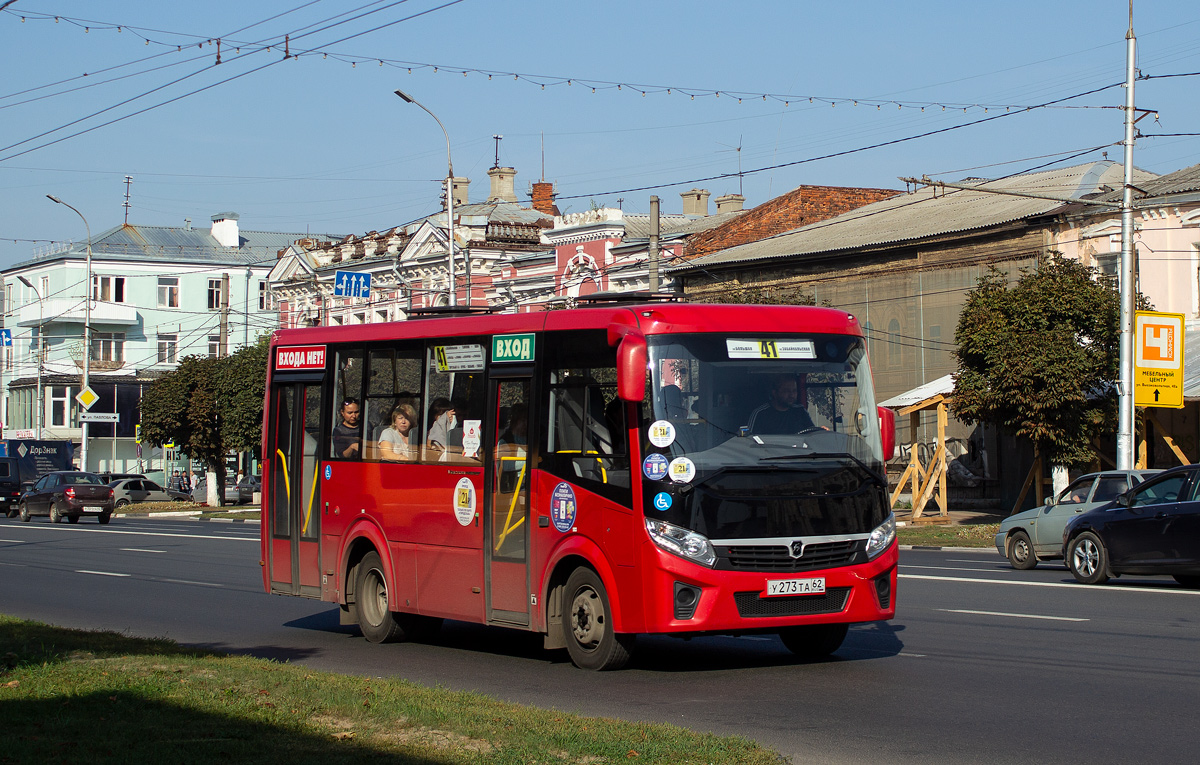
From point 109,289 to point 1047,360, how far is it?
64.6 metres

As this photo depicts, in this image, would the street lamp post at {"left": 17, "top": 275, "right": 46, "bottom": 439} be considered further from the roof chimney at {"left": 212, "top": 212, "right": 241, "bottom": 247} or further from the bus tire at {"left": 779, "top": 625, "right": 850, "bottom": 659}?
the bus tire at {"left": 779, "top": 625, "right": 850, "bottom": 659}

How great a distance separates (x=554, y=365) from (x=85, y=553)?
19176 mm

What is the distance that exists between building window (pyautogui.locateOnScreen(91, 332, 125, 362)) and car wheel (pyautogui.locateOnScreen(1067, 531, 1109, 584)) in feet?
236

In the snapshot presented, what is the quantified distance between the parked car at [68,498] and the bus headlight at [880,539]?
1466 inches

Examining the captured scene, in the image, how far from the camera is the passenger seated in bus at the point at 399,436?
12701 millimetres

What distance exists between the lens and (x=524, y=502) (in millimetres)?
11320

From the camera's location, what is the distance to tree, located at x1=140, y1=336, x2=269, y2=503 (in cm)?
5294

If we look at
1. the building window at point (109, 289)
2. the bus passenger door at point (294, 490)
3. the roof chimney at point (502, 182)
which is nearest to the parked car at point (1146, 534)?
the bus passenger door at point (294, 490)

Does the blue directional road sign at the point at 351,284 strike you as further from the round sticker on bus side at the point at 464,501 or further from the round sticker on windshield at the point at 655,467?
the round sticker on windshield at the point at 655,467

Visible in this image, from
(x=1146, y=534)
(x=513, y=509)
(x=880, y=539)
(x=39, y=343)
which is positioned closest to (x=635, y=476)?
(x=513, y=509)

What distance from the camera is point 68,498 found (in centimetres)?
4350

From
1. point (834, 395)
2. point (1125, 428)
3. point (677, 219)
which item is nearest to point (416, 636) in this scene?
point (834, 395)

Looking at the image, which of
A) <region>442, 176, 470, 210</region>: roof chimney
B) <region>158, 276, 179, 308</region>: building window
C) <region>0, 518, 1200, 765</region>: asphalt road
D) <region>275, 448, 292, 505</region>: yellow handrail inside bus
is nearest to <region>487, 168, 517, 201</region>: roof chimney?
<region>442, 176, 470, 210</region>: roof chimney

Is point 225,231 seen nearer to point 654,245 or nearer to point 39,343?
point 39,343
